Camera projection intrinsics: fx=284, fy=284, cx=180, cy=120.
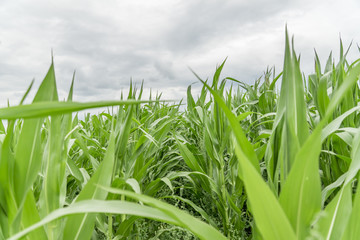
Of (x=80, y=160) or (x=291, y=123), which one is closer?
(x=291, y=123)

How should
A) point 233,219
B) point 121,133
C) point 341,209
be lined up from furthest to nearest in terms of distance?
point 233,219 < point 121,133 < point 341,209

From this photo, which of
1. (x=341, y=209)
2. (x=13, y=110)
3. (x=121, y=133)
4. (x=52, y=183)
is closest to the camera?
(x=13, y=110)

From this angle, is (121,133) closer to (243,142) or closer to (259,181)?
(243,142)

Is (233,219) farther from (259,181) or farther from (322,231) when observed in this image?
(259,181)

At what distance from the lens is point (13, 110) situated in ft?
1.07

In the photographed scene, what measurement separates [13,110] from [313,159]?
0.38 m

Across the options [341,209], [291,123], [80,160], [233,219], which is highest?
[291,123]

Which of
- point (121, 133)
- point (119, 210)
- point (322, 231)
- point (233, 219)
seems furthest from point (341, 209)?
point (233, 219)

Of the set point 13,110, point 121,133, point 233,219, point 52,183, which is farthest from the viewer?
point 233,219

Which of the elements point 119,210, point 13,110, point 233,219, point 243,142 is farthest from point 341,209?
point 233,219

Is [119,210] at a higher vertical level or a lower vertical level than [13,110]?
lower

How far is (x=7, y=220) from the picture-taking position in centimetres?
53

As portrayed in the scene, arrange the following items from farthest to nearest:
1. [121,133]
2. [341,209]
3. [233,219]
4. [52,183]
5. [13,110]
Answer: [233,219] < [121,133] < [52,183] < [341,209] < [13,110]

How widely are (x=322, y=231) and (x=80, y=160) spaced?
4.03 ft
